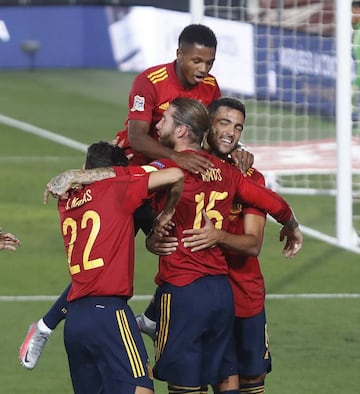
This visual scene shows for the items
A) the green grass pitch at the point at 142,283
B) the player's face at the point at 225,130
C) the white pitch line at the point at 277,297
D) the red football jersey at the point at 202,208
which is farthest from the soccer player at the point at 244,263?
the white pitch line at the point at 277,297

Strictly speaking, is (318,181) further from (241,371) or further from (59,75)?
(59,75)

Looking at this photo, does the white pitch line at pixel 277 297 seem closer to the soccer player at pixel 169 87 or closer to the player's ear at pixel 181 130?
the soccer player at pixel 169 87

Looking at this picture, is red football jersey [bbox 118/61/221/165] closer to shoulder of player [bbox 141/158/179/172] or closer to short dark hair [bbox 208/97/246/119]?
short dark hair [bbox 208/97/246/119]

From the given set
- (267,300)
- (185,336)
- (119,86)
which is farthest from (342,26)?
(119,86)

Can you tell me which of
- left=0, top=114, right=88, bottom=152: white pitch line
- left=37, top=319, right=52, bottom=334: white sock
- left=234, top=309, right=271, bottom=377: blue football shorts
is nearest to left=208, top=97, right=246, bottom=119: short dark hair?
left=234, top=309, right=271, bottom=377: blue football shorts

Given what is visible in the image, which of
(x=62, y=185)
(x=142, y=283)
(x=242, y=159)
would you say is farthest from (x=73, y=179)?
(x=142, y=283)

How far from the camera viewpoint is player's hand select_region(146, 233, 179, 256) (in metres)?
7.33

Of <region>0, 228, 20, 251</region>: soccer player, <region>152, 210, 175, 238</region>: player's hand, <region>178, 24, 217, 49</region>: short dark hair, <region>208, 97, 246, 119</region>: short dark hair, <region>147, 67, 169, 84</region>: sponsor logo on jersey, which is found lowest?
<region>0, 228, 20, 251</region>: soccer player

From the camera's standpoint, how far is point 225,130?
7.59 m

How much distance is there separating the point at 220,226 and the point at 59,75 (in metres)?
20.9

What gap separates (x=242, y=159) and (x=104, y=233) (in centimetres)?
100

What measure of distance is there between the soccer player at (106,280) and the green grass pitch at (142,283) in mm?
2106

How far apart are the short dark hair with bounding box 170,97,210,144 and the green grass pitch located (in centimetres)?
258

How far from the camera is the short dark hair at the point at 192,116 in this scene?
7.21 m
